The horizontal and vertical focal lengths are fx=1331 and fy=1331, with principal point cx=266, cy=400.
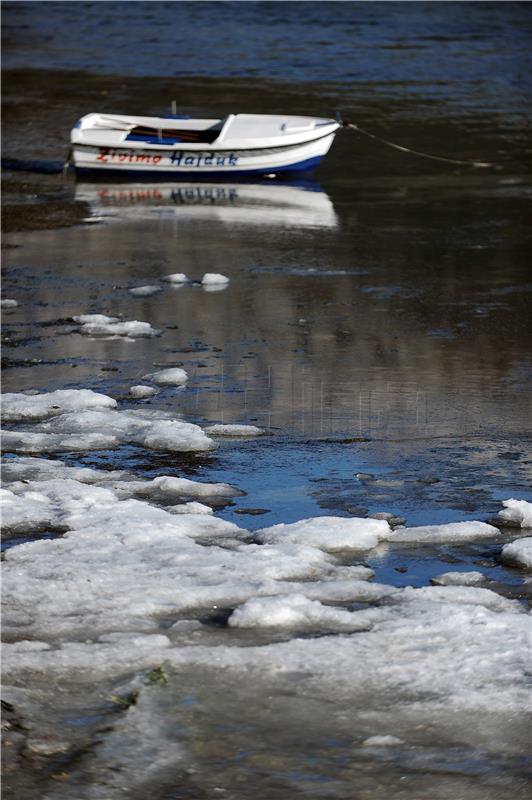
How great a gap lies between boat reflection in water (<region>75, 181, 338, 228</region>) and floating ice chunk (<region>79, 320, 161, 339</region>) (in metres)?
6.09

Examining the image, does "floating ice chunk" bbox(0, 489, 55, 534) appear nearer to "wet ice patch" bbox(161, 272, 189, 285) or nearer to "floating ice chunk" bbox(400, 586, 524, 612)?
"floating ice chunk" bbox(400, 586, 524, 612)

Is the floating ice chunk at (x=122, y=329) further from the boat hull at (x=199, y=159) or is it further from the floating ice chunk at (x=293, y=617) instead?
the boat hull at (x=199, y=159)

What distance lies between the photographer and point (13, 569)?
6801mm

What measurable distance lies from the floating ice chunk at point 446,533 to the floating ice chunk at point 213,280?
7.51m

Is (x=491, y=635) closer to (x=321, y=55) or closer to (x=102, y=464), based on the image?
(x=102, y=464)

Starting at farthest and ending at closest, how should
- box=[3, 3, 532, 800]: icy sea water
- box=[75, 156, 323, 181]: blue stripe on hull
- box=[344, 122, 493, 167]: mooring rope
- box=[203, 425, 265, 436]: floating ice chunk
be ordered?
box=[344, 122, 493, 167]: mooring rope → box=[75, 156, 323, 181]: blue stripe on hull → box=[203, 425, 265, 436]: floating ice chunk → box=[3, 3, 532, 800]: icy sea water

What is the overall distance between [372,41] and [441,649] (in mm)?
38303

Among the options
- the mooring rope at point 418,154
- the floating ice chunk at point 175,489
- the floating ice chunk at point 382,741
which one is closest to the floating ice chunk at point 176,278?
the floating ice chunk at point 175,489

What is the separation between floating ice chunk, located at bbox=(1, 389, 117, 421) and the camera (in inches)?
388

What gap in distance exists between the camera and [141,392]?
10438 mm

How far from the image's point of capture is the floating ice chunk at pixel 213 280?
14547 mm

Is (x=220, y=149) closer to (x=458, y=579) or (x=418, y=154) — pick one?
(x=418, y=154)

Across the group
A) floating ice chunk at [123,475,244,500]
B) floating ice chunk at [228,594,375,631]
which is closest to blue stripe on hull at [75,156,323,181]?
floating ice chunk at [123,475,244,500]

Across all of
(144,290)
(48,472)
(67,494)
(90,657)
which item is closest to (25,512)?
(67,494)
